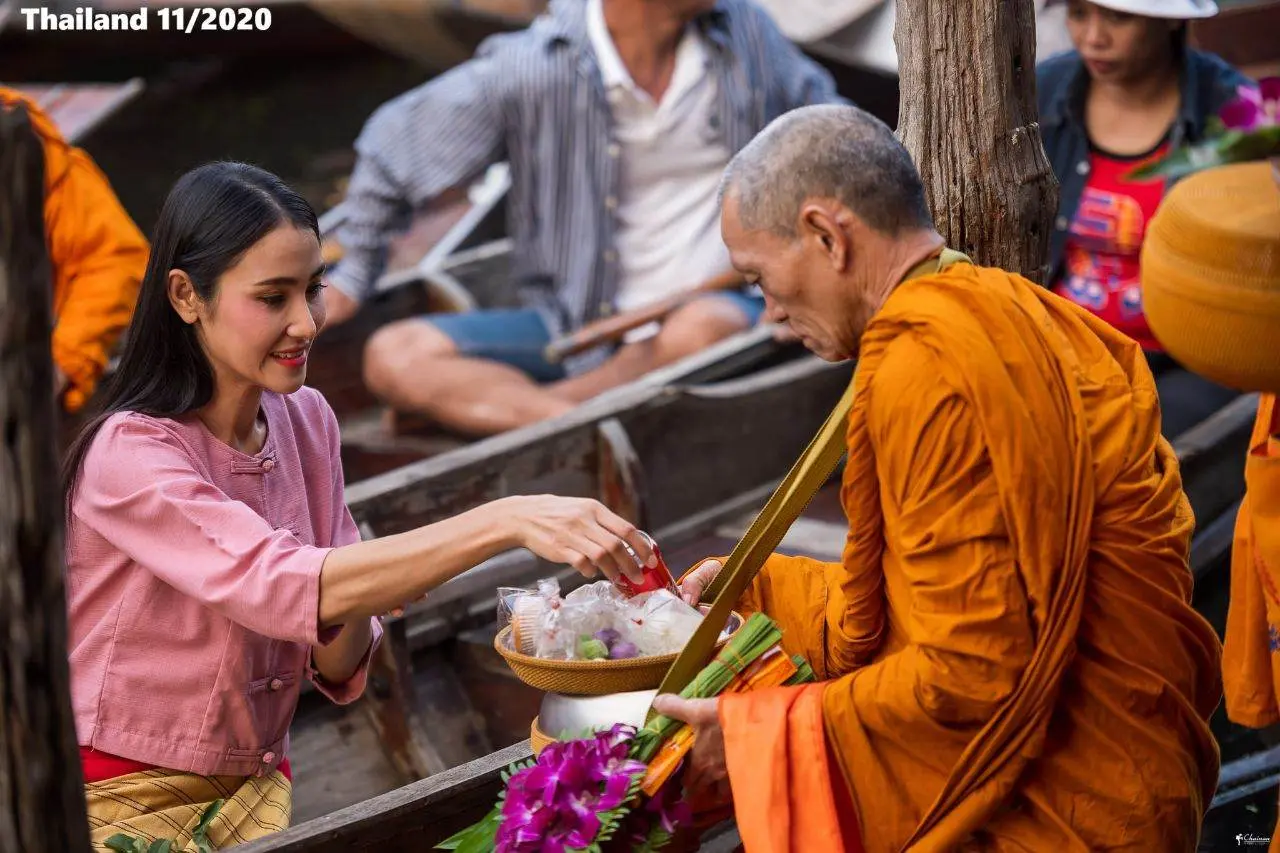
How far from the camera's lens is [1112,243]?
487 centimetres

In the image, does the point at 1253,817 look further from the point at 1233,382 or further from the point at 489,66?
the point at 489,66

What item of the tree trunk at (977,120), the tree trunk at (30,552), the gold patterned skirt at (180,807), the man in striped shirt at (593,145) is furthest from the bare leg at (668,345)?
the tree trunk at (30,552)

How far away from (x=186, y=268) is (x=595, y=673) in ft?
3.04

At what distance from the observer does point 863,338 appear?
2.31 metres

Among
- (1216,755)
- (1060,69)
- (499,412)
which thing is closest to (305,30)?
(499,412)

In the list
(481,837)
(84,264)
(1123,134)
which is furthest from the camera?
(1123,134)

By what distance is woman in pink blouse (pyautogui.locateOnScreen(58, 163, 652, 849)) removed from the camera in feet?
8.13

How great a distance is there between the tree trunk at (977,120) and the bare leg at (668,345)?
2536 millimetres

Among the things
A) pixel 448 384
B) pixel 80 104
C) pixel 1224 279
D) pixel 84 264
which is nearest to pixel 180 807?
pixel 1224 279

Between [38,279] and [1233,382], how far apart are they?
1716 mm

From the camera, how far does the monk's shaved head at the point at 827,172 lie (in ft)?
7.50

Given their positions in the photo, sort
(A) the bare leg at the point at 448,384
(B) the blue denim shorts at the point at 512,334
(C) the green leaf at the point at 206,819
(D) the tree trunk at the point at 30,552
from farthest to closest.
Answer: (B) the blue denim shorts at the point at 512,334, (A) the bare leg at the point at 448,384, (C) the green leaf at the point at 206,819, (D) the tree trunk at the point at 30,552

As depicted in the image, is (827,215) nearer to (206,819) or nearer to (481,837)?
(481,837)

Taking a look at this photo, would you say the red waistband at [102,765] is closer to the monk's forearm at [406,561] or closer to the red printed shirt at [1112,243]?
the monk's forearm at [406,561]
